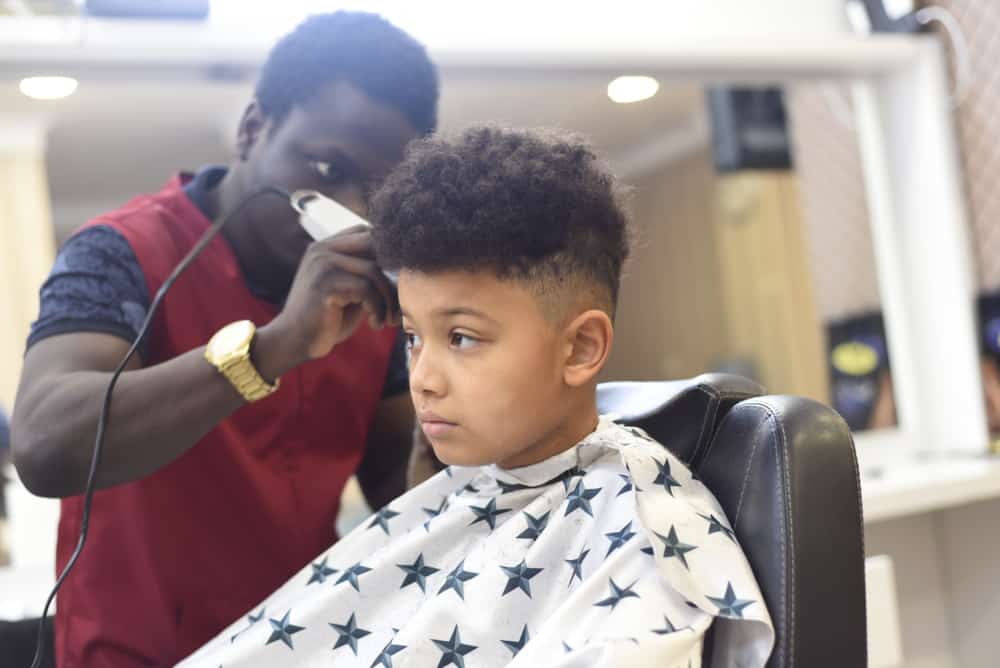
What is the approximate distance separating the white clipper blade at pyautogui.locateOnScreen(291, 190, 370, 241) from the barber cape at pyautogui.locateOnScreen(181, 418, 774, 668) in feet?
1.10

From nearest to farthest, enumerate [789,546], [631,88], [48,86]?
[789,546] → [48,86] → [631,88]

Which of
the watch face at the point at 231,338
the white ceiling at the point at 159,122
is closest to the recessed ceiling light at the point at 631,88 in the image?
the white ceiling at the point at 159,122

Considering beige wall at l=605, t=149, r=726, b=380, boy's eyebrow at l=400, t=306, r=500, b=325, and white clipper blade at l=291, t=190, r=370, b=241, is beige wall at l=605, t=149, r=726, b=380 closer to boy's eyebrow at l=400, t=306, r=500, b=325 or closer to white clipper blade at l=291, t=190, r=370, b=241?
white clipper blade at l=291, t=190, r=370, b=241

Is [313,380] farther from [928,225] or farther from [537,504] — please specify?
[928,225]

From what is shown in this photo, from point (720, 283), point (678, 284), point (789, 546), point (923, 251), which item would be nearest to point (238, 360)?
point (789, 546)

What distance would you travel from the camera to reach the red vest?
132 cm

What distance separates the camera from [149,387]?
3.61 feet

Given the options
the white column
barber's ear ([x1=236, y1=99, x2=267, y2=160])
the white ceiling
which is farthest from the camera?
the white ceiling

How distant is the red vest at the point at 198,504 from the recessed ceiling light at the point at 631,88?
1.06m

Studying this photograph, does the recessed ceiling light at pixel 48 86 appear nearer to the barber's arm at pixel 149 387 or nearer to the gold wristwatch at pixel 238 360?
the barber's arm at pixel 149 387

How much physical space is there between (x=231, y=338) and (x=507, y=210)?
1.21 ft

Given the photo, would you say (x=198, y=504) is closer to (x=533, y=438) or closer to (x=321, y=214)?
(x=321, y=214)

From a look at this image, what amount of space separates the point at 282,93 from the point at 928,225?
1.71 meters

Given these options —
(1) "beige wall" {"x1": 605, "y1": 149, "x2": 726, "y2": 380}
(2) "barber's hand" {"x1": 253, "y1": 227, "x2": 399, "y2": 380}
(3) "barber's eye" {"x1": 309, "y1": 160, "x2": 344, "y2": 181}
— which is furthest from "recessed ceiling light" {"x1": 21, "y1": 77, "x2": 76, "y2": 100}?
(1) "beige wall" {"x1": 605, "y1": 149, "x2": 726, "y2": 380}
